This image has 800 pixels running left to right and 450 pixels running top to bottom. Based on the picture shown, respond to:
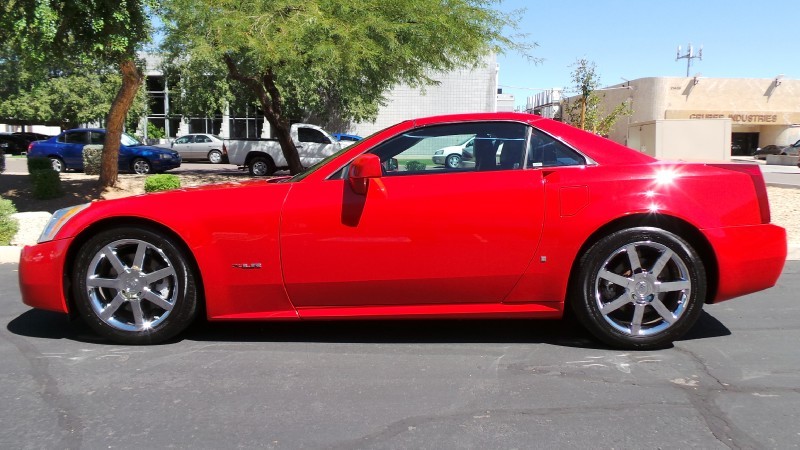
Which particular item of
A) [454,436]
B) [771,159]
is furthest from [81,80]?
[771,159]

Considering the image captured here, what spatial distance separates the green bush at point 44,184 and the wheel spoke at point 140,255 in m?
10.2

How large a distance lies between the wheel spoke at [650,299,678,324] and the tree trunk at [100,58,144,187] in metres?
11.8

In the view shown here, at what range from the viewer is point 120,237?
4113mm

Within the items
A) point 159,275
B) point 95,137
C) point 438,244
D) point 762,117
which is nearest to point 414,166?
point 438,244

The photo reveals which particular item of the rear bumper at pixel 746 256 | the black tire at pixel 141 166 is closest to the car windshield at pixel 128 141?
the black tire at pixel 141 166

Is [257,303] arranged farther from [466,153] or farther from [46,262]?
[466,153]

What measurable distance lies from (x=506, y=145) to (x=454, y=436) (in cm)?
208

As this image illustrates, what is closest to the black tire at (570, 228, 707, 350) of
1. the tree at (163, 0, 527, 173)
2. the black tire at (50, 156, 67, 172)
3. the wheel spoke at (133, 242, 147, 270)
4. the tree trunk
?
the wheel spoke at (133, 242, 147, 270)

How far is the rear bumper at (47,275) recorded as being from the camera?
13.5ft

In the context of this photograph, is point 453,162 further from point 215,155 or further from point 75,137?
point 215,155

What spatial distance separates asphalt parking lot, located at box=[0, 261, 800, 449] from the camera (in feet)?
9.83

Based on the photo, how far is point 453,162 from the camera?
420 centimetres

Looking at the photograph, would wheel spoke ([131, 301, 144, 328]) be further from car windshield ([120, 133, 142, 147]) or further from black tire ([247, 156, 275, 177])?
car windshield ([120, 133, 142, 147])

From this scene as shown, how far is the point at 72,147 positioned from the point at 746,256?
2309 centimetres
